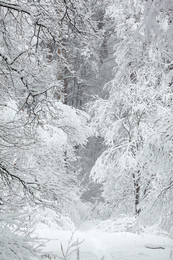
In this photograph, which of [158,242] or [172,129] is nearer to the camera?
[172,129]

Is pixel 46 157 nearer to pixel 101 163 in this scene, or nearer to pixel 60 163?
pixel 60 163

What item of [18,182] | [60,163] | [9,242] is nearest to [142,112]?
[60,163]

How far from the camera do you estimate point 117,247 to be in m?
6.77

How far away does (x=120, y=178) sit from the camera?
1121 cm

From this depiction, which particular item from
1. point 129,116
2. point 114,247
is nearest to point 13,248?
point 114,247

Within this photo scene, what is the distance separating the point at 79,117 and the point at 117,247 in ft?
17.9

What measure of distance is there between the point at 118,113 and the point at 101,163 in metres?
1.99

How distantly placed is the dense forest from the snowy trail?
452mm

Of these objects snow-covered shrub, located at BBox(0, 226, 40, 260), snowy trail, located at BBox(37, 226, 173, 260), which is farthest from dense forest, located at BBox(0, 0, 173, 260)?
snowy trail, located at BBox(37, 226, 173, 260)

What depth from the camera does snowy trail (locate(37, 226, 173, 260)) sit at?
6105mm

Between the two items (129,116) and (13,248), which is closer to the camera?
(13,248)

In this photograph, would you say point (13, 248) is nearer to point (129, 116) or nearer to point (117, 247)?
point (117, 247)

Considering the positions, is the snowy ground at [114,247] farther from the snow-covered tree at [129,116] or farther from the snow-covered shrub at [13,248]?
the snow-covered shrub at [13,248]

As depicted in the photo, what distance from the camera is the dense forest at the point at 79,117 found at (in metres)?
3.82
